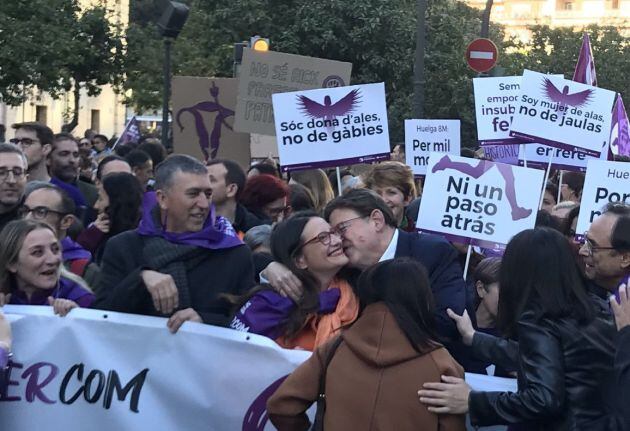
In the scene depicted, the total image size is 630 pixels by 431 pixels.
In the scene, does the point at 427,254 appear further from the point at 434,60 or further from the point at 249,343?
the point at 434,60

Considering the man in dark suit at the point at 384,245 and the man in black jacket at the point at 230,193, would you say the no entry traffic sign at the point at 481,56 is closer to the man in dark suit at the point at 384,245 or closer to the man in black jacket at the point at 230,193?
the man in black jacket at the point at 230,193

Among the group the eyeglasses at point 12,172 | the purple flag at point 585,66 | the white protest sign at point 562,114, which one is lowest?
the eyeglasses at point 12,172

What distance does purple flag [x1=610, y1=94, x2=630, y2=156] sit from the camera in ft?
35.7

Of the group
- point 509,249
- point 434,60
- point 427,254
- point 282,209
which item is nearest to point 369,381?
point 509,249

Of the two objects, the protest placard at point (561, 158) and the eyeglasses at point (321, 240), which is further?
the protest placard at point (561, 158)

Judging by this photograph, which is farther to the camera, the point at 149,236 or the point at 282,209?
the point at 282,209

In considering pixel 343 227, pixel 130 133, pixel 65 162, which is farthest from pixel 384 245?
pixel 130 133

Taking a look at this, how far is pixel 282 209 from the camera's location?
793cm

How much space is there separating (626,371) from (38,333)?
2.39 metres

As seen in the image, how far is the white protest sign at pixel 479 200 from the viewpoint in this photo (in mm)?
6434

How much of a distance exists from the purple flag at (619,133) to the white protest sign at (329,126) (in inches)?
114

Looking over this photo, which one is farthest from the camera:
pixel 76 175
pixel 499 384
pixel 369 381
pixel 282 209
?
pixel 76 175

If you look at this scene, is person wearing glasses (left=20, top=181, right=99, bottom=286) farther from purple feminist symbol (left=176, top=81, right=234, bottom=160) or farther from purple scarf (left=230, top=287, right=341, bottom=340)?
purple feminist symbol (left=176, top=81, right=234, bottom=160)

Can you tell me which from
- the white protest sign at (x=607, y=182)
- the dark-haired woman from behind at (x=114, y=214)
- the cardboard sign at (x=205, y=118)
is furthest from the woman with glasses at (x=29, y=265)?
the cardboard sign at (x=205, y=118)
